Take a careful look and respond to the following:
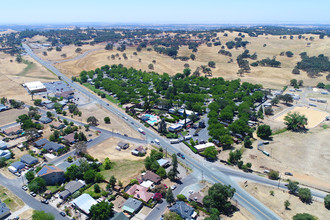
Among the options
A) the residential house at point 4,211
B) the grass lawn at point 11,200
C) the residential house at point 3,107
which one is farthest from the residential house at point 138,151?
the residential house at point 3,107

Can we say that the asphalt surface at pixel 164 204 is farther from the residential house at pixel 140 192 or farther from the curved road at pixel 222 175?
the curved road at pixel 222 175

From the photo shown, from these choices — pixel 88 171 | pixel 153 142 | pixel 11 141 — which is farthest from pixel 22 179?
pixel 153 142

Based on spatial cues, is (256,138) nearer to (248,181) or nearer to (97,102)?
(248,181)

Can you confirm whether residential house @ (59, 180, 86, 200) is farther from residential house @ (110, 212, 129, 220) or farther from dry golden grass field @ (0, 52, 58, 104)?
dry golden grass field @ (0, 52, 58, 104)

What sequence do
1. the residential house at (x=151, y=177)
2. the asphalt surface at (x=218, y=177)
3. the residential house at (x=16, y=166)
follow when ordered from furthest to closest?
the residential house at (x=16, y=166) < the residential house at (x=151, y=177) < the asphalt surface at (x=218, y=177)

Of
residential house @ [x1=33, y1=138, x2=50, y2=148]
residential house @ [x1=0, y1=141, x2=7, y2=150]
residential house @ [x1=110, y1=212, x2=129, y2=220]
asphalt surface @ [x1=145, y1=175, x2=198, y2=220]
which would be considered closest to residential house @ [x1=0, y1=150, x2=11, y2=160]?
residential house @ [x1=0, y1=141, x2=7, y2=150]

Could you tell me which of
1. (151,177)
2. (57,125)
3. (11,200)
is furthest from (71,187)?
(57,125)

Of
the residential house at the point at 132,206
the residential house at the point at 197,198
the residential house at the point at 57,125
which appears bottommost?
the residential house at the point at 132,206
